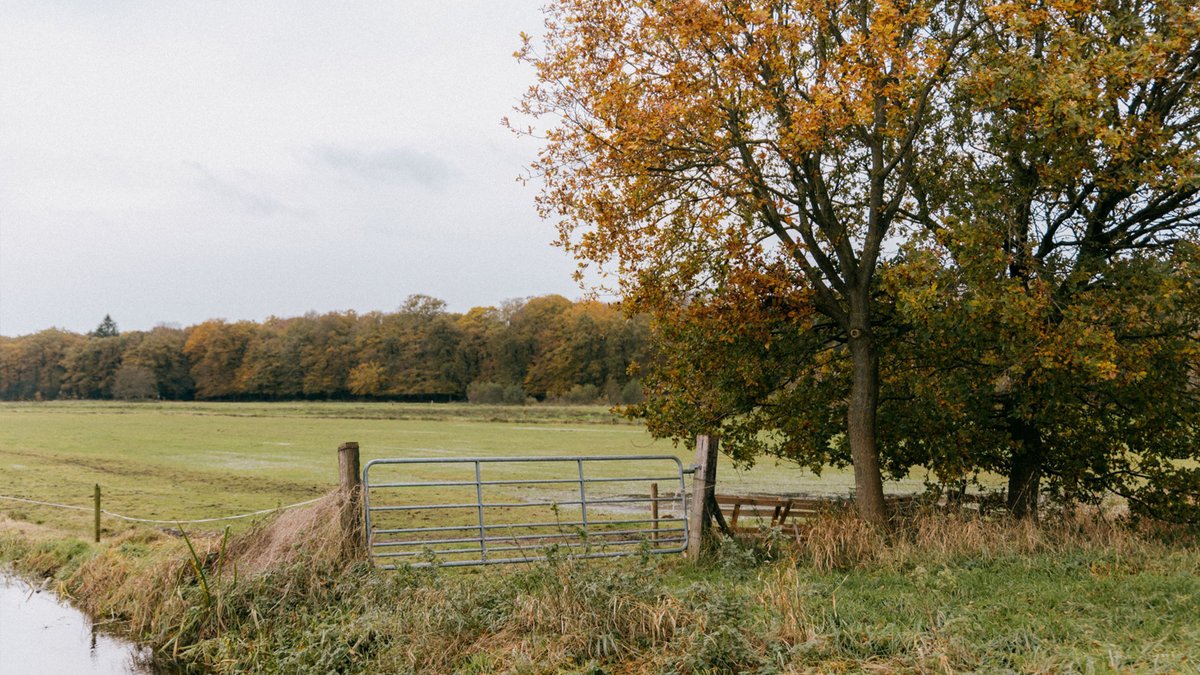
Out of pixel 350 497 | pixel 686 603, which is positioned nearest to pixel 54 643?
pixel 350 497

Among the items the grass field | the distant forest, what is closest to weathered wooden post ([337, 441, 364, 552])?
the grass field

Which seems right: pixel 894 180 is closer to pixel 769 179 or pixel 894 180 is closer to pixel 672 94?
pixel 769 179

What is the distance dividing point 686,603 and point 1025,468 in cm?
889

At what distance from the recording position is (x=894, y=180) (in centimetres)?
1492

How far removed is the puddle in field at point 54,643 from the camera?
11.1 meters

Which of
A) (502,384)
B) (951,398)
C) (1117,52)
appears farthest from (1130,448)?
(502,384)

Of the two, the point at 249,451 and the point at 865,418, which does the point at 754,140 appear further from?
the point at 249,451

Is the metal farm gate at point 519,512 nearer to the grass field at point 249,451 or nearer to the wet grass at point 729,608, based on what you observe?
the wet grass at point 729,608

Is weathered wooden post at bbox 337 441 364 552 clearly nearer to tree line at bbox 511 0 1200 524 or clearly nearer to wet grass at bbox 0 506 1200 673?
wet grass at bbox 0 506 1200 673

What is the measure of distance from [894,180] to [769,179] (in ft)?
6.88

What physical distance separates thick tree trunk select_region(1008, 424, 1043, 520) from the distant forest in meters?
77.0

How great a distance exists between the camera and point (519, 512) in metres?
21.4

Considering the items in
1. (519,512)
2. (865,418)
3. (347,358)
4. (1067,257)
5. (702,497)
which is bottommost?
(519,512)

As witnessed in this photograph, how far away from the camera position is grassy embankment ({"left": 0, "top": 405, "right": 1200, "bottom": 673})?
24.3 feet
